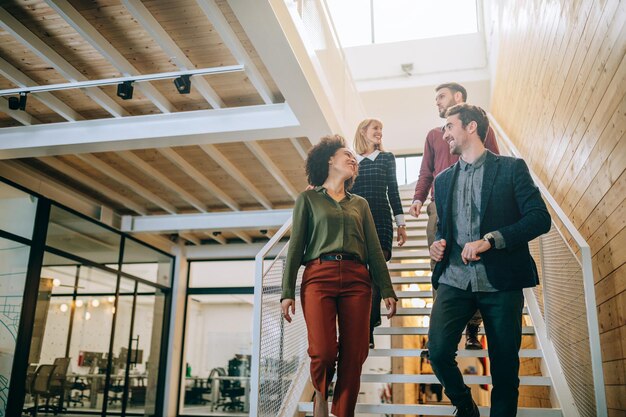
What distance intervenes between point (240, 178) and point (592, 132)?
501 cm

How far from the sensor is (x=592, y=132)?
3090 millimetres

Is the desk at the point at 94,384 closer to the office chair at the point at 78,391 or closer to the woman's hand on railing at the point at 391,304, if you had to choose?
the office chair at the point at 78,391

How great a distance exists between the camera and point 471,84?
1033 centimetres

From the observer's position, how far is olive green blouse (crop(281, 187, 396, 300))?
8.82ft

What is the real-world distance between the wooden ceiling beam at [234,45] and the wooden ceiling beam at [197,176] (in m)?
1.81

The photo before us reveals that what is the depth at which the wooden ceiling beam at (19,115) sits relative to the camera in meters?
5.53

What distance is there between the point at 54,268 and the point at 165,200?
184 cm

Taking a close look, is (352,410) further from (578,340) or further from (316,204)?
(578,340)

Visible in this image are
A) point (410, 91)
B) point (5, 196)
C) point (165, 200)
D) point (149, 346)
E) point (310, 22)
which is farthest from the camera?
point (410, 91)

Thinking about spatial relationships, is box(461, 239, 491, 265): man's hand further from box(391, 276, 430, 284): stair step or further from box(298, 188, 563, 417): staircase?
box(391, 276, 430, 284): stair step

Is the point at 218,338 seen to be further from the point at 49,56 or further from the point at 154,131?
the point at 49,56

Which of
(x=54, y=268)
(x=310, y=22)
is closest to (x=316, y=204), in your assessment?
(x=310, y=22)

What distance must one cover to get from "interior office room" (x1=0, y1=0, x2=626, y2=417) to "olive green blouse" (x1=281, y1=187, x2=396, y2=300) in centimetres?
63

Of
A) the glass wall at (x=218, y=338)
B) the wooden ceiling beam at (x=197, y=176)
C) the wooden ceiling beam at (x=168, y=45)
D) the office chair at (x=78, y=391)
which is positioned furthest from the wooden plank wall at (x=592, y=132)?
the glass wall at (x=218, y=338)
